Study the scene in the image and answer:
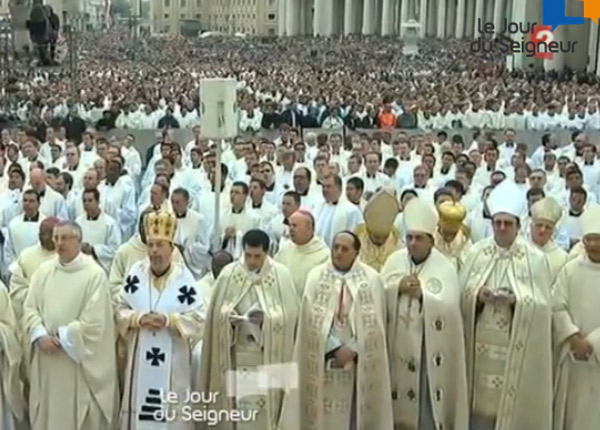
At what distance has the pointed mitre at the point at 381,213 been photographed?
312 inches

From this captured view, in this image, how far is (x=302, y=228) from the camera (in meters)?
7.70

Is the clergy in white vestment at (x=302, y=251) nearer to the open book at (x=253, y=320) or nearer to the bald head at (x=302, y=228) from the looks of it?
the bald head at (x=302, y=228)

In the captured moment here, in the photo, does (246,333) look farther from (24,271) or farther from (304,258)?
(24,271)

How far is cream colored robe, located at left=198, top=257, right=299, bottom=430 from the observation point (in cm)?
708

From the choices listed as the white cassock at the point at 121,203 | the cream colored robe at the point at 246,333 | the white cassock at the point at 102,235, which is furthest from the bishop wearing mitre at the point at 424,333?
the white cassock at the point at 121,203

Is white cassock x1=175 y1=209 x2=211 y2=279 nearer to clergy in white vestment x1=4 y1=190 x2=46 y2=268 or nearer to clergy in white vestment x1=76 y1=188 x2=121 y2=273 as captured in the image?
clergy in white vestment x1=76 y1=188 x2=121 y2=273

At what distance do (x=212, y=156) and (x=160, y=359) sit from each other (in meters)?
6.56

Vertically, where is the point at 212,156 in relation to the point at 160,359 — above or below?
above

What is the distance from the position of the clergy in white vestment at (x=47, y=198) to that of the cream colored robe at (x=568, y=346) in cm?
608

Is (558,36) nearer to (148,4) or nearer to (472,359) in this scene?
(472,359)

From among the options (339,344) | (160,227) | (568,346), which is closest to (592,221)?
(568,346)

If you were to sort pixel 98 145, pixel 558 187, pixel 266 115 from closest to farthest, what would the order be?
pixel 558 187
pixel 98 145
pixel 266 115

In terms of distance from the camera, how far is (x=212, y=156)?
13.5 m

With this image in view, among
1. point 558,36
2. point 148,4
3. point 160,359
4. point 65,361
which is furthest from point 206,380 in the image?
point 148,4
